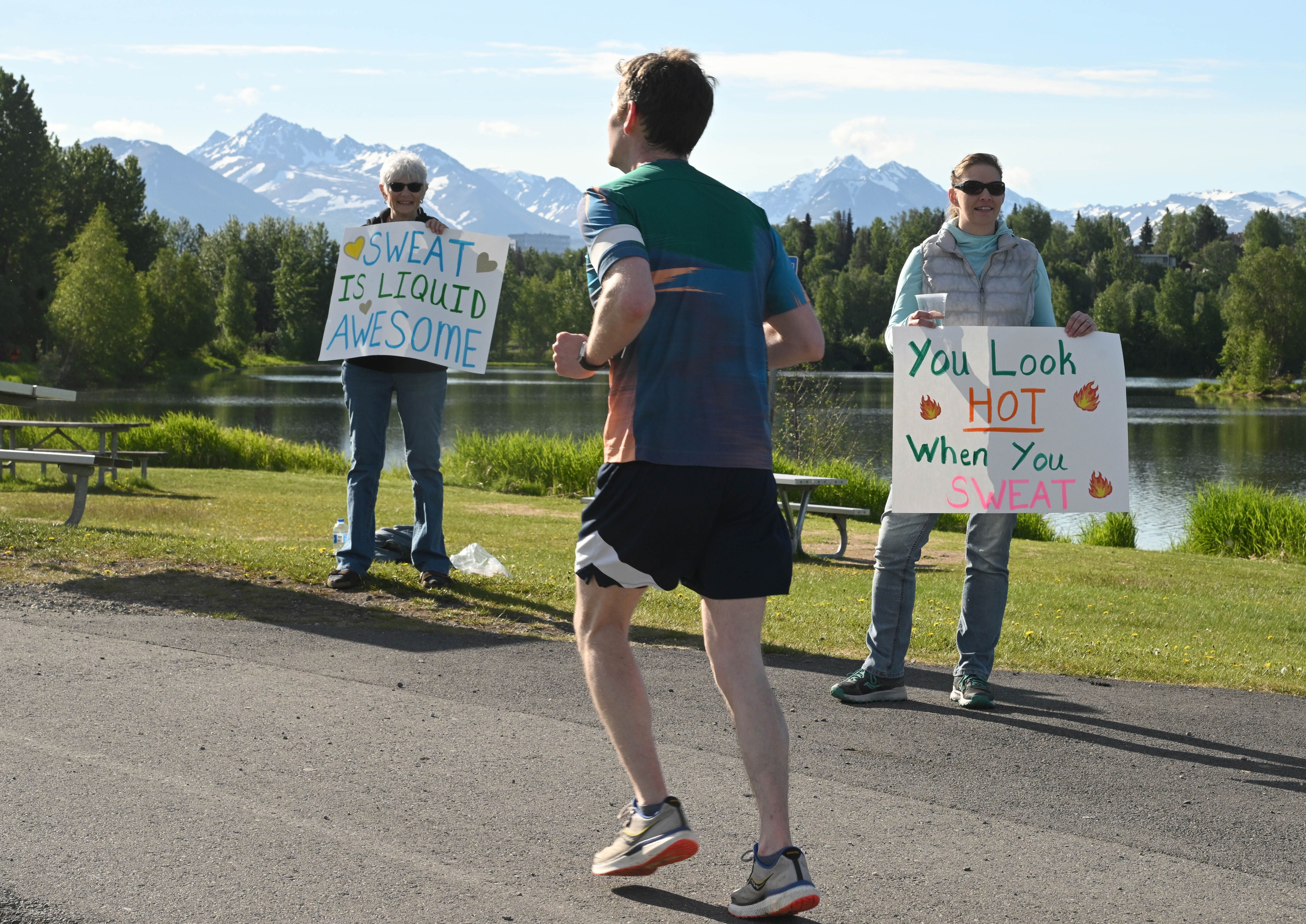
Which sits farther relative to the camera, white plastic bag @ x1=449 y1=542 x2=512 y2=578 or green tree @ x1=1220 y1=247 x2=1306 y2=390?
green tree @ x1=1220 y1=247 x2=1306 y2=390

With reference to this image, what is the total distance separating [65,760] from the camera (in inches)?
166

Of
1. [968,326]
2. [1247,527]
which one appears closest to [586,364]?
[968,326]

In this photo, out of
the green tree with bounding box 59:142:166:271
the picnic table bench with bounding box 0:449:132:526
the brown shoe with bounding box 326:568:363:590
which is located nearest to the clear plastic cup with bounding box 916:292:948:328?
the brown shoe with bounding box 326:568:363:590

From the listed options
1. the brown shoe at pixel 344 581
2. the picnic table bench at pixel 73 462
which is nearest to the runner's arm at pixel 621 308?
the brown shoe at pixel 344 581

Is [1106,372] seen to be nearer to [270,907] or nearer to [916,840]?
[916,840]

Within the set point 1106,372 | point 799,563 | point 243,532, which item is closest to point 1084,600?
point 799,563

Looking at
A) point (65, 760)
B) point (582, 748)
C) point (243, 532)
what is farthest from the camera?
point (243, 532)

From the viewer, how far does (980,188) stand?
5.47m

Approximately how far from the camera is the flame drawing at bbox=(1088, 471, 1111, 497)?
19.2 ft

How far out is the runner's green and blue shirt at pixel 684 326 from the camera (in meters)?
3.12

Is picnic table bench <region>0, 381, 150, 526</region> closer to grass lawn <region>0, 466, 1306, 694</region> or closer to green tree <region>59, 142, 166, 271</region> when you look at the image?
grass lawn <region>0, 466, 1306, 694</region>

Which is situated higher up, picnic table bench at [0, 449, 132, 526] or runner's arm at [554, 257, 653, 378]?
runner's arm at [554, 257, 653, 378]

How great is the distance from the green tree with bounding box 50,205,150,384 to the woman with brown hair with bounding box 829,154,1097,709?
7165cm

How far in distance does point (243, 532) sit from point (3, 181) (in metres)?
74.5
